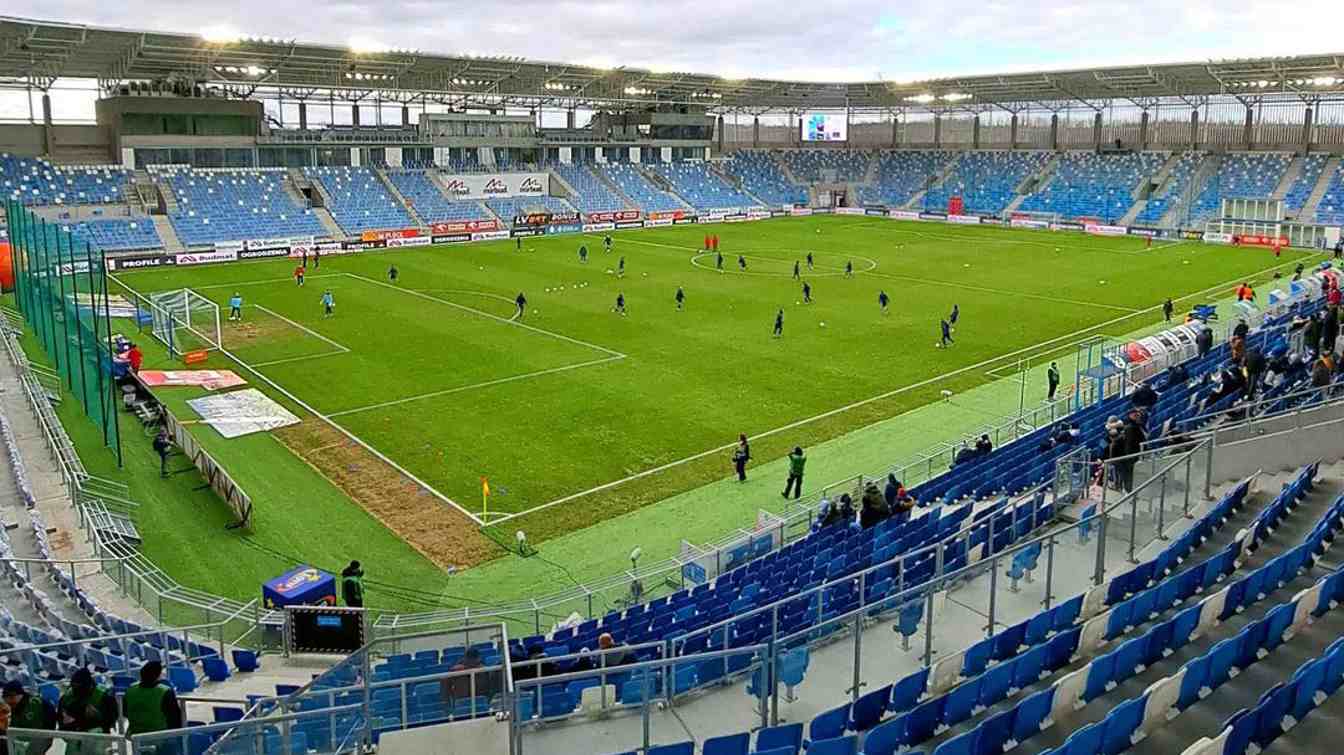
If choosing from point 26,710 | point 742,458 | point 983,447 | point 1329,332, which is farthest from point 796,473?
point 26,710

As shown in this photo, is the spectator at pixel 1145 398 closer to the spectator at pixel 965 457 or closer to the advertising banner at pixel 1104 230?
the spectator at pixel 965 457

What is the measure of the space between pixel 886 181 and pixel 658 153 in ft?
76.9

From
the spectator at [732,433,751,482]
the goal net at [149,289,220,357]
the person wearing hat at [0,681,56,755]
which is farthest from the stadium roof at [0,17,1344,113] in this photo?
the person wearing hat at [0,681,56,755]

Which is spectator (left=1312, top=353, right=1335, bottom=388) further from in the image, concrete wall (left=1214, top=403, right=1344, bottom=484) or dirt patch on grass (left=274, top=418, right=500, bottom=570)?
dirt patch on grass (left=274, top=418, right=500, bottom=570)

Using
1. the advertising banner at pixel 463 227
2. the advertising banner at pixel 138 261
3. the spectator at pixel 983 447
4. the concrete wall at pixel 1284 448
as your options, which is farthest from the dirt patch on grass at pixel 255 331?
the concrete wall at pixel 1284 448

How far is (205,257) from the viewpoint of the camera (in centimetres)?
6047

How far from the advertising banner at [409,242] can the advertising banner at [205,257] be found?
10.2 meters

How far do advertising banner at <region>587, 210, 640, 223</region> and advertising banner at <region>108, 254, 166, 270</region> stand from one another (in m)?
32.2

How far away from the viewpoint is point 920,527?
16688mm

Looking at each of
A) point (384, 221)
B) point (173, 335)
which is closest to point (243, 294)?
point (173, 335)

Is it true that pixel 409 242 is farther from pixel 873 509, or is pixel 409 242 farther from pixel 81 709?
pixel 81 709

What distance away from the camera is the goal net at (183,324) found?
37.3m

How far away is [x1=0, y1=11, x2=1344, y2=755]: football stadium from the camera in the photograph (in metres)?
10.2

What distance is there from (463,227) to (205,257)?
18.6m
